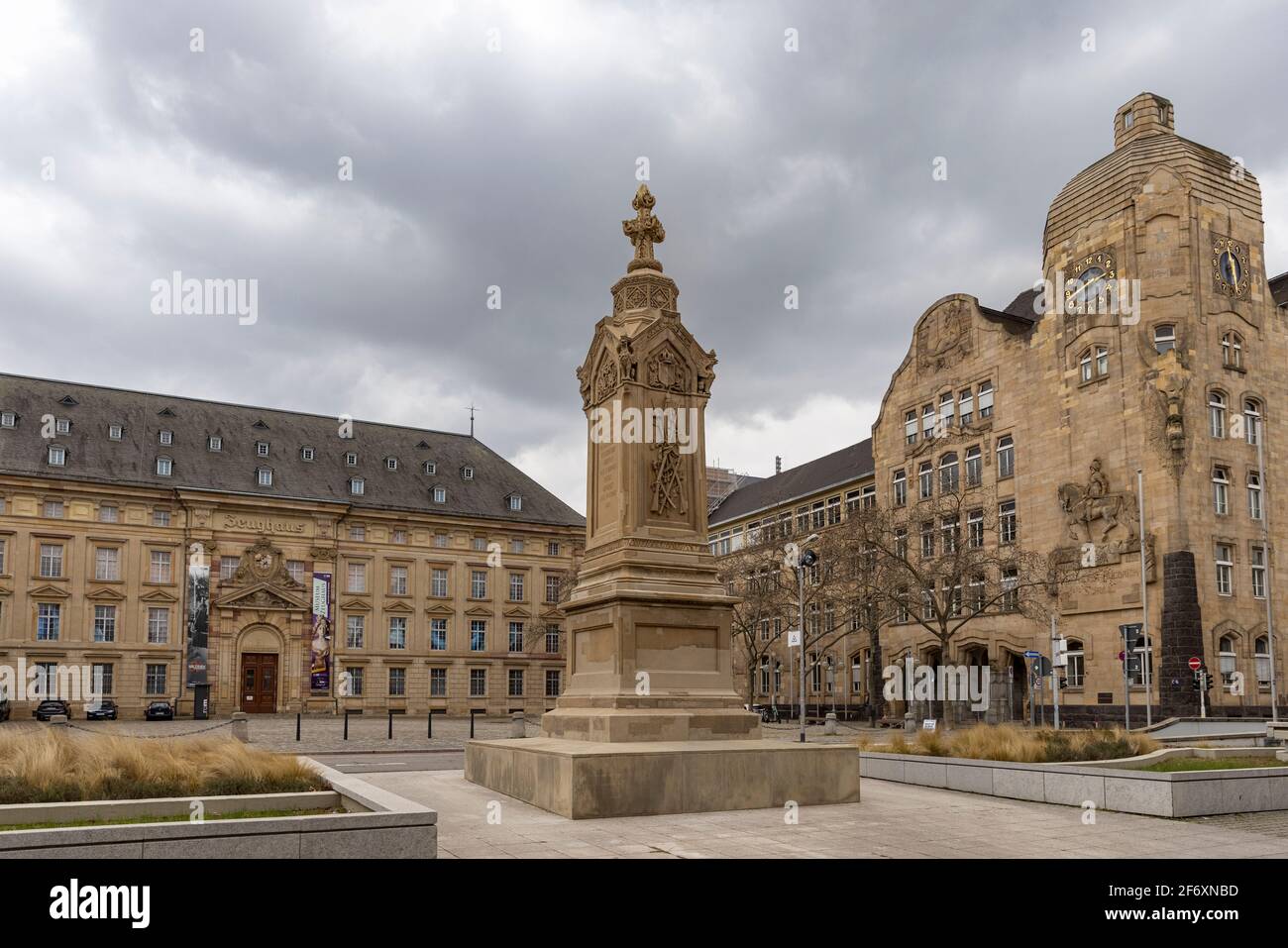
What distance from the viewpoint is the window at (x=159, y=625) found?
66812 mm

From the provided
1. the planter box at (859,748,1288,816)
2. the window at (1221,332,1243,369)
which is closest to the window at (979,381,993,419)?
the window at (1221,332,1243,369)

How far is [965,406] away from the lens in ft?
187

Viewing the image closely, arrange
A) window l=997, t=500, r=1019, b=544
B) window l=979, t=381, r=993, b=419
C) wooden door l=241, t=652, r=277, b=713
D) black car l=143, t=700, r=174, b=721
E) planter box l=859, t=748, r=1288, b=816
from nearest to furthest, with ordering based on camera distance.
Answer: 1. planter box l=859, t=748, r=1288, b=816
2. window l=997, t=500, r=1019, b=544
3. window l=979, t=381, r=993, b=419
4. black car l=143, t=700, r=174, b=721
5. wooden door l=241, t=652, r=277, b=713

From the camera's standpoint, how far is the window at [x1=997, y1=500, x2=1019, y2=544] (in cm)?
5269

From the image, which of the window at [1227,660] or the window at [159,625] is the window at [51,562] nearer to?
the window at [159,625]

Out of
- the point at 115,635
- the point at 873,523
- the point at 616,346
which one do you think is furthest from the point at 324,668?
the point at 616,346

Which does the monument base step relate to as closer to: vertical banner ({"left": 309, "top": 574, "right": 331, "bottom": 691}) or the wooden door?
the wooden door

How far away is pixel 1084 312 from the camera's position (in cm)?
4934

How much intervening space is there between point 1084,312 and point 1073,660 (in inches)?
610

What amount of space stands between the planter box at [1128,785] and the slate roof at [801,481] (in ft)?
169

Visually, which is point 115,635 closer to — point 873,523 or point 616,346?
point 873,523

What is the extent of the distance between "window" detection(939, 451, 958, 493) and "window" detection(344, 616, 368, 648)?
3904 cm

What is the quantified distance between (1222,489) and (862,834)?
134ft

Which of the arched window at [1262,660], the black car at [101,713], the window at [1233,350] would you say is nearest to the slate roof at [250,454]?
the black car at [101,713]
